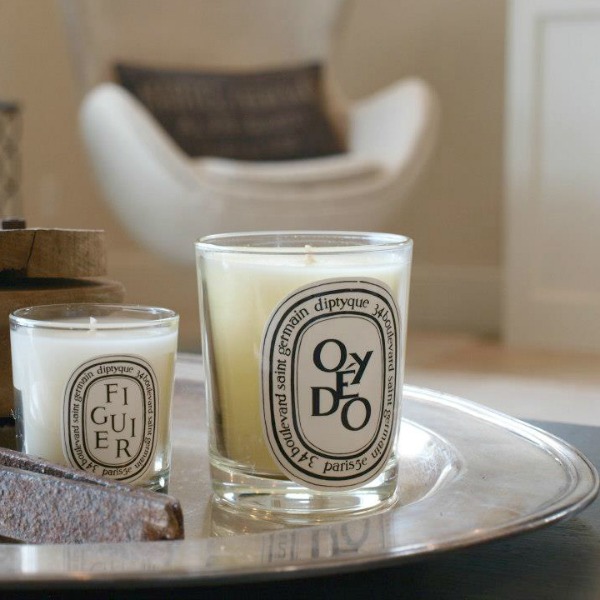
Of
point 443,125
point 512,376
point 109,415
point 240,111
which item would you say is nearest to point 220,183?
point 240,111

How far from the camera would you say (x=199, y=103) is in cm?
261

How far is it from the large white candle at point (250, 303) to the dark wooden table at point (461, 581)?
9 centimetres

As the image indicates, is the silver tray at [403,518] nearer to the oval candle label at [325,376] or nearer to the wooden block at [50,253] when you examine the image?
the oval candle label at [325,376]

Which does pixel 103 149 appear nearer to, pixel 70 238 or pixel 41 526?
pixel 70 238

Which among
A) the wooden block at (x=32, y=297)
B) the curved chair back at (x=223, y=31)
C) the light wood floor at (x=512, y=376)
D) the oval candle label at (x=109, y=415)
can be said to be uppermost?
the curved chair back at (x=223, y=31)

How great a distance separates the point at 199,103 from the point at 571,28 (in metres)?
0.94

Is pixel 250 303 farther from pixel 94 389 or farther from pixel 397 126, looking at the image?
pixel 397 126

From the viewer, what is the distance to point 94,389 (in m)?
0.54

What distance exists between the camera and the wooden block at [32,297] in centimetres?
62

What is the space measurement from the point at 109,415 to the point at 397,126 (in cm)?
201

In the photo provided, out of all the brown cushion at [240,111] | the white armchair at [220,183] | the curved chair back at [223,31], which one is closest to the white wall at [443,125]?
the curved chair back at [223,31]

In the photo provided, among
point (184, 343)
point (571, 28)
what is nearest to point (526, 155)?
point (571, 28)

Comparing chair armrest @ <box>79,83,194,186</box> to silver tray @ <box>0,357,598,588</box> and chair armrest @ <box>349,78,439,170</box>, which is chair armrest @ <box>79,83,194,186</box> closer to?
chair armrest @ <box>349,78,439,170</box>

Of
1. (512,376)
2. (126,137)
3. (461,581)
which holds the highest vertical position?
(126,137)
